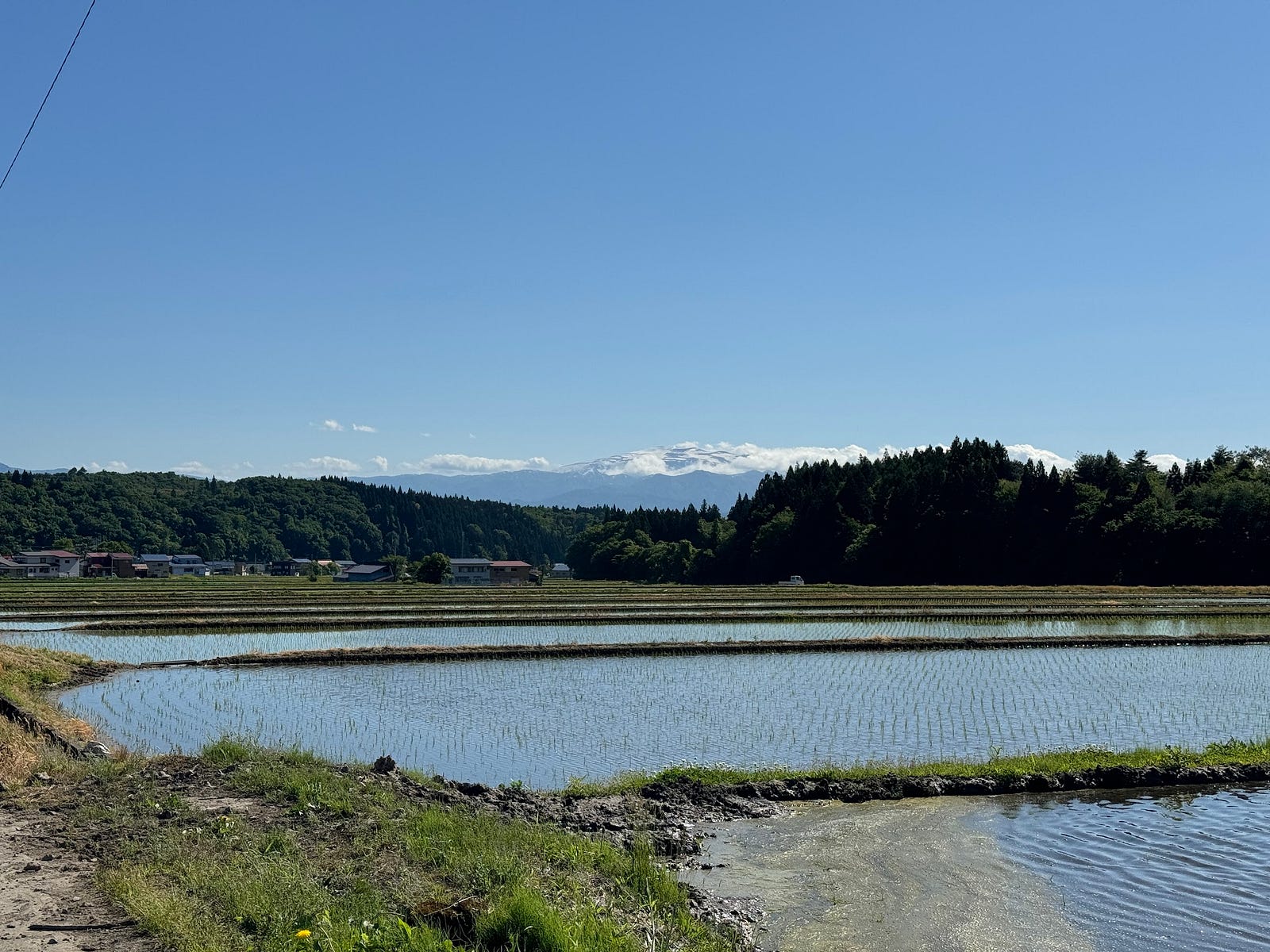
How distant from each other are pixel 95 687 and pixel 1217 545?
65.5m

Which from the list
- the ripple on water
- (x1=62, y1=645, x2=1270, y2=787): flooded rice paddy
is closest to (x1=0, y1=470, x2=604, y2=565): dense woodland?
(x1=62, y1=645, x2=1270, y2=787): flooded rice paddy

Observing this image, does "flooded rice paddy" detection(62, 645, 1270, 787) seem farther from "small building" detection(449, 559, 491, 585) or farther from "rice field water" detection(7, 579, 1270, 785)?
"small building" detection(449, 559, 491, 585)

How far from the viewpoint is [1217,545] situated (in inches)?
2675

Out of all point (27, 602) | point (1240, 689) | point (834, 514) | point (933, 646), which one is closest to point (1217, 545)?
point (834, 514)

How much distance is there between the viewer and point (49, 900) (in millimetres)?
8305

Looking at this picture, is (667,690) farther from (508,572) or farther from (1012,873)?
(508,572)

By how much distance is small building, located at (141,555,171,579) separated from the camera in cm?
13500

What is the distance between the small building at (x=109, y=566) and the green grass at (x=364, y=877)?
421 ft

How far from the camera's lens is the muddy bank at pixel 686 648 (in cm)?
2827

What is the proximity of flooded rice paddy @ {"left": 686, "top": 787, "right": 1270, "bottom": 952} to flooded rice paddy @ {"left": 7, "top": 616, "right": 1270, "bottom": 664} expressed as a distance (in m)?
19.8

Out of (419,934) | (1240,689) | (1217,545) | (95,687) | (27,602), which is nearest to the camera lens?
(419,934)

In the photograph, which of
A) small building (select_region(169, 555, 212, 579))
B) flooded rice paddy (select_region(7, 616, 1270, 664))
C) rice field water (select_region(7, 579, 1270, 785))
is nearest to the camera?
rice field water (select_region(7, 579, 1270, 785))

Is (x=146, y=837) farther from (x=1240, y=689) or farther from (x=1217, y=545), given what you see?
(x=1217, y=545)

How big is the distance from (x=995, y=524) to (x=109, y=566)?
106 meters
